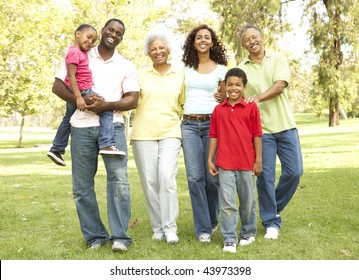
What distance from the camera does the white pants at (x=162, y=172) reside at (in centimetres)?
550

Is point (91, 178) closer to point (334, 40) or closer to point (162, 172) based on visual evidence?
point (162, 172)

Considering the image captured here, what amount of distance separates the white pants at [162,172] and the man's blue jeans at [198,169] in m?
0.15

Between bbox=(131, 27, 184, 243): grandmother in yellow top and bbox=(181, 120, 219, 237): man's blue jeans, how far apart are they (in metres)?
0.13

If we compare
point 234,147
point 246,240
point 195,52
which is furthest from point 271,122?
point 246,240

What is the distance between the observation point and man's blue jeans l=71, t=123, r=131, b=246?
5.05 m

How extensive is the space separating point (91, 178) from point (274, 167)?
2.03 metres

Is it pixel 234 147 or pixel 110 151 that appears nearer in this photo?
pixel 110 151

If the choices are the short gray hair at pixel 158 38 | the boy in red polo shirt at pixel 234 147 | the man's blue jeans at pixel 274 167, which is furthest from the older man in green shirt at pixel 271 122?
the short gray hair at pixel 158 38

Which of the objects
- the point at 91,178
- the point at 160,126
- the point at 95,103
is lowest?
the point at 91,178

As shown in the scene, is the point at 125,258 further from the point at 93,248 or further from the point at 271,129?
the point at 271,129

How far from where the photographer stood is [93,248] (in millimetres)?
5242

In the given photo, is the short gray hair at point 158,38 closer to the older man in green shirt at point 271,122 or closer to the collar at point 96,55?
the collar at point 96,55

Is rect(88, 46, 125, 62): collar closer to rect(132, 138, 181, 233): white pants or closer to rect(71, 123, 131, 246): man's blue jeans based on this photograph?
rect(71, 123, 131, 246): man's blue jeans

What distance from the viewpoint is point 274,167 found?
569cm
